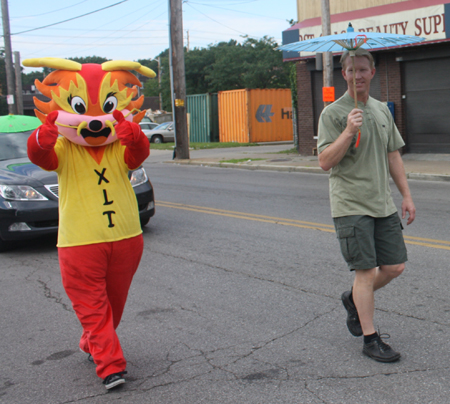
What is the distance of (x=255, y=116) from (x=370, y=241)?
27718 mm

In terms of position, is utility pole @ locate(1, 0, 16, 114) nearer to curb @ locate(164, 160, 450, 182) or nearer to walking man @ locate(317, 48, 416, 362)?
curb @ locate(164, 160, 450, 182)

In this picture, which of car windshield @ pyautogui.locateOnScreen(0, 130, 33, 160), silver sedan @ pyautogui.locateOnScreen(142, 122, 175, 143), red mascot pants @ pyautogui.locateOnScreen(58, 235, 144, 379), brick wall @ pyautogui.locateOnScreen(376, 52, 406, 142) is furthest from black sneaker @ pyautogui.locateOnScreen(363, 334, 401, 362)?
silver sedan @ pyautogui.locateOnScreen(142, 122, 175, 143)

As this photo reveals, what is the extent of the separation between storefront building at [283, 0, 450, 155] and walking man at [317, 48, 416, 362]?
13.0 m

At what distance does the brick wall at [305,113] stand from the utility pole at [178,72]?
160 inches

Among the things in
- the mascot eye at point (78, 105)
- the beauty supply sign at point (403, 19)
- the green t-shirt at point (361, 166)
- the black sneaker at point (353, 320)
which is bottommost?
the black sneaker at point (353, 320)

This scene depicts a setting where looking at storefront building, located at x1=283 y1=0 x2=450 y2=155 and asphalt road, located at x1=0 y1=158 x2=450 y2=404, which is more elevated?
storefront building, located at x1=283 y1=0 x2=450 y2=155

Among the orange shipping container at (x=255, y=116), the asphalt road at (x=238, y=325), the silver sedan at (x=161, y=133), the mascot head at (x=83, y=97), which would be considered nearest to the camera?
the asphalt road at (x=238, y=325)

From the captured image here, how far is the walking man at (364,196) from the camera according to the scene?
11.7 ft

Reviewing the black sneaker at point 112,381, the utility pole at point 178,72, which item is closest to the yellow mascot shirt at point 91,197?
the black sneaker at point 112,381

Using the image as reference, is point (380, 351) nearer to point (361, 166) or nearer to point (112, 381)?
point (361, 166)

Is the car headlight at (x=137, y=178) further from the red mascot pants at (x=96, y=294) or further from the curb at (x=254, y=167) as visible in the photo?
the curb at (x=254, y=167)

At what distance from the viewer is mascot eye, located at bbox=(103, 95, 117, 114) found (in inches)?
141

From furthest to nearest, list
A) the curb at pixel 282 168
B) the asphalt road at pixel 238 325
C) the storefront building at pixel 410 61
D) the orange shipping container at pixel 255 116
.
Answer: the orange shipping container at pixel 255 116, the storefront building at pixel 410 61, the curb at pixel 282 168, the asphalt road at pixel 238 325

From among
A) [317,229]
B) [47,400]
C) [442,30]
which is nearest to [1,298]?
[47,400]
